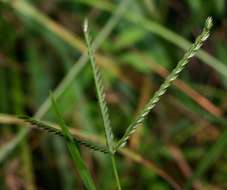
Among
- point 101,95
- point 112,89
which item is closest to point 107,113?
point 101,95

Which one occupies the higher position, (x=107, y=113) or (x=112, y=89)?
(x=112, y=89)

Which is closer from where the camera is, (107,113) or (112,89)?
(107,113)

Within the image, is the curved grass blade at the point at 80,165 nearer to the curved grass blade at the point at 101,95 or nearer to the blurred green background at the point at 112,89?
the curved grass blade at the point at 101,95

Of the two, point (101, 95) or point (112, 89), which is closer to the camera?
point (101, 95)

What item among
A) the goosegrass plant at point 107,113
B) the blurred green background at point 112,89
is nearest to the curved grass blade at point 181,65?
the goosegrass plant at point 107,113

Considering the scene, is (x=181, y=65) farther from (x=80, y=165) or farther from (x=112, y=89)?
(x=112, y=89)

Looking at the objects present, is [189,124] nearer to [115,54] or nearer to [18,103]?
[115,54]

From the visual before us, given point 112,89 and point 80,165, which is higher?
point 112,89

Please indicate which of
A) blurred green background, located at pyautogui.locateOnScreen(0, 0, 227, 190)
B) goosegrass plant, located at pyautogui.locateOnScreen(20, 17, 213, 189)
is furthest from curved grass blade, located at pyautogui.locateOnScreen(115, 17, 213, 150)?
blurred green background, located at pyautogui.locateOnScreen(0, 0, 227, 190)

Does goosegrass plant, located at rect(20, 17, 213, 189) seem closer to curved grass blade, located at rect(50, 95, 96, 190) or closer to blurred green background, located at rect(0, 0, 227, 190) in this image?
curved grass blade, located at rect(50, 95, 96, 190)

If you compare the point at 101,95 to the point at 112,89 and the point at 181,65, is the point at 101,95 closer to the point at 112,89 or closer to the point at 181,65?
the point at 181,65
